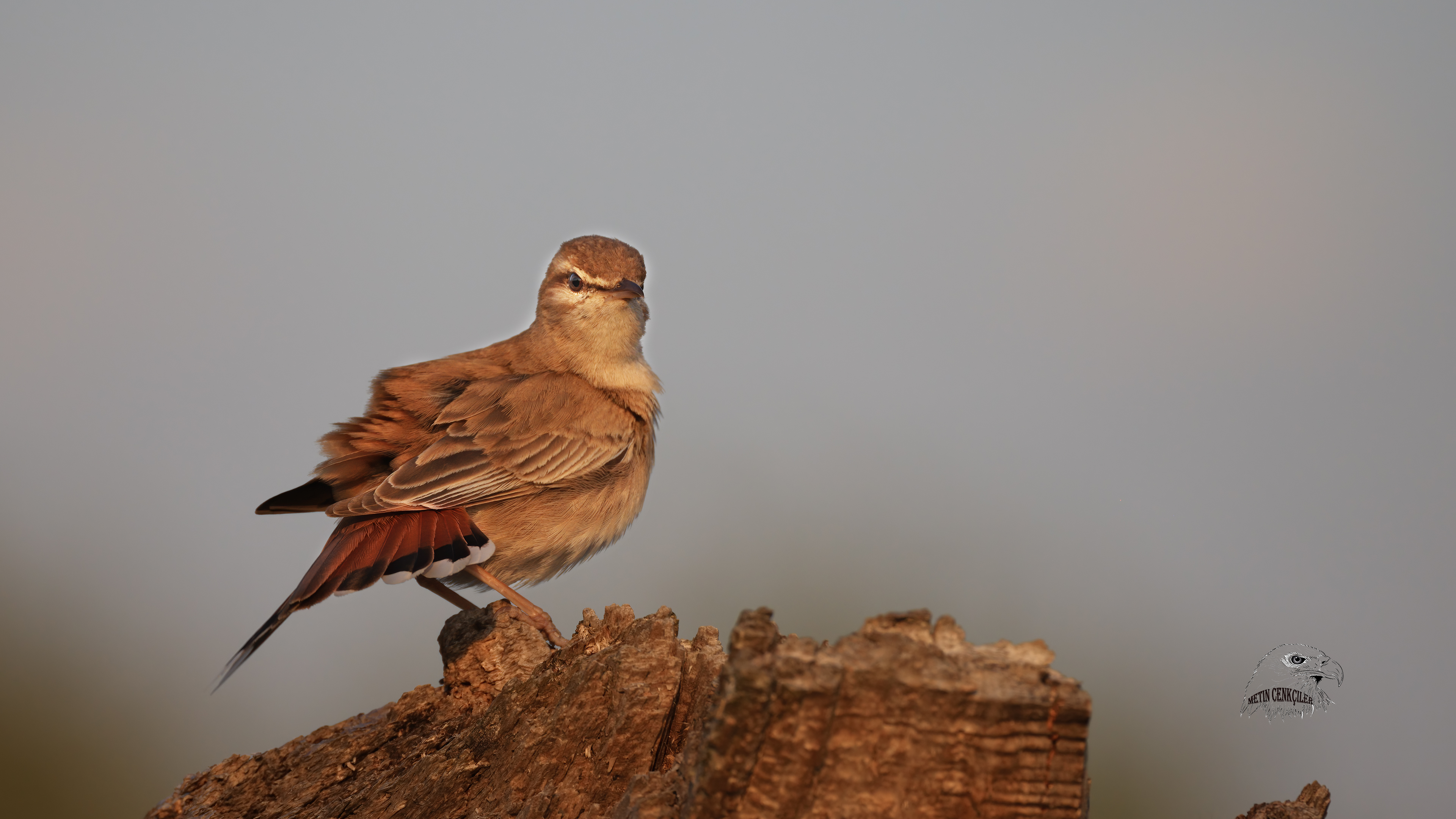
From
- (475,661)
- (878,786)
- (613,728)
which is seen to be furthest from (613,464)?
(878,786)

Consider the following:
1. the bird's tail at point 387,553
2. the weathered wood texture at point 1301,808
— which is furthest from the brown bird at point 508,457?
the weathered wood texture at point 1301,808

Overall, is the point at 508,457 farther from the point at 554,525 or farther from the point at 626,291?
the point at 626,291

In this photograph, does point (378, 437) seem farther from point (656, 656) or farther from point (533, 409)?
point (656, 656)

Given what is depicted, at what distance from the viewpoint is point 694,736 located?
3.04m

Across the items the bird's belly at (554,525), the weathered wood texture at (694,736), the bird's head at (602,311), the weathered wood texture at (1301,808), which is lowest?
the weathered wood texture at (694,736)

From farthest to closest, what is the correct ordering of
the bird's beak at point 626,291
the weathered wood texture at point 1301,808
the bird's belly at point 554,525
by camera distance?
the bird's beak at point 626,291, the bird's belly at point 554,525, the weathered wood texture at point 1301,808

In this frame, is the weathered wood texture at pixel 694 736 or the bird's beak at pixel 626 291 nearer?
the weathered wood texture at pixel 694 736

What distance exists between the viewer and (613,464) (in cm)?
661

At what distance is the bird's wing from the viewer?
5484mm

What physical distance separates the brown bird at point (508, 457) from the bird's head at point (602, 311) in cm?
1

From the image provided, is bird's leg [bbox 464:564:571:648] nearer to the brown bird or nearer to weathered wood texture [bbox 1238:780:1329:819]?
the brown bird

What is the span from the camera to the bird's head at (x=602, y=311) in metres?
7.16

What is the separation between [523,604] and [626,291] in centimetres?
242

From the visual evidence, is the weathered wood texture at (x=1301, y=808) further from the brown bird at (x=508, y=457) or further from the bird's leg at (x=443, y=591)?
the bird's leg at (x=443, y=591)
